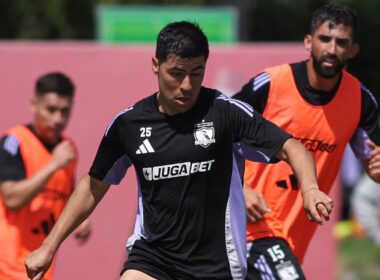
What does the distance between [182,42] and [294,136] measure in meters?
1.45

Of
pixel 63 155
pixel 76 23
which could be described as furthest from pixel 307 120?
pixel 76 23

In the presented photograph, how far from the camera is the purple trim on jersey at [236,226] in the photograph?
655 centimetres

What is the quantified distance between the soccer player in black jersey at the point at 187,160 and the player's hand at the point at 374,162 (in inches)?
50.0

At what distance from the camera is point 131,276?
6.43 m

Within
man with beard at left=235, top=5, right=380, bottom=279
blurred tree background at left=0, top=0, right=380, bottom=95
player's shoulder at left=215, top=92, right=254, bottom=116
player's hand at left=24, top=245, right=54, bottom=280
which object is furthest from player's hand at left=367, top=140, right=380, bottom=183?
blurred tree background at left=0, top=0, right=380, bottom=95

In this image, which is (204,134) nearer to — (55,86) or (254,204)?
(254,204)

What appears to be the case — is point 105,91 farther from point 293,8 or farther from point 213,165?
point 293,8

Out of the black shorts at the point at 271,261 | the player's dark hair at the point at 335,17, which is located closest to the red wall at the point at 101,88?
the player's dark hair at the point at 335,17

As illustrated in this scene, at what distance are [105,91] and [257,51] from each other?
4.86 ft

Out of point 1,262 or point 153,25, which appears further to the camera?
point 153,25

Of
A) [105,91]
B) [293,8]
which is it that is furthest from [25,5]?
[105,91]

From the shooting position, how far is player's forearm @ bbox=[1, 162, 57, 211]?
8.41 m

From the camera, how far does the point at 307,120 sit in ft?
24.7

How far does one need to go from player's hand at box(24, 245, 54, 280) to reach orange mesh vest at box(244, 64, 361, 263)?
4.86ft
